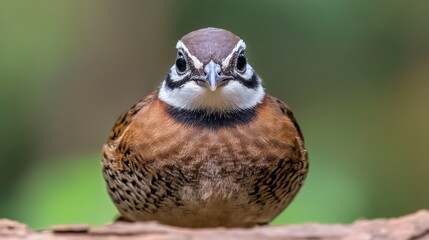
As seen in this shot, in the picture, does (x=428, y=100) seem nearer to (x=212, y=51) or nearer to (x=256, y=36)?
(x=256, y=36)

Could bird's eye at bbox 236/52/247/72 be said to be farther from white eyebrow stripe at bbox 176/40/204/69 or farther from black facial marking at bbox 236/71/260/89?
white eyebrow stripe at bbox 176/40/204/69

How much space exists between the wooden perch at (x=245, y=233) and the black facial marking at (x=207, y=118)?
3.75ft

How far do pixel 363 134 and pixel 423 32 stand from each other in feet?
3.01

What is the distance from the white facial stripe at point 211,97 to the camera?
12.5 feet

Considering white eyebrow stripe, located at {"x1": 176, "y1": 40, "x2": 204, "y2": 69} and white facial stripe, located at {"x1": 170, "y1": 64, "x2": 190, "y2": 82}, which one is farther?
white facial stripe, located at {"x1": 170, "y1": 64, "x2": 190, "y2": 82}

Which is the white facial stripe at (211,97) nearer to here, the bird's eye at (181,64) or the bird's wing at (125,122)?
the bird's eye at (181,64)

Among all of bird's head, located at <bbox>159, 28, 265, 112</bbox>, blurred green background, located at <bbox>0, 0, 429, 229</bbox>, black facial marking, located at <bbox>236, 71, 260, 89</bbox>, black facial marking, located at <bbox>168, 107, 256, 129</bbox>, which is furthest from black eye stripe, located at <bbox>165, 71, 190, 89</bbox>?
blurred green background, located at <bbox>0, 0, 429, 229</bbox>

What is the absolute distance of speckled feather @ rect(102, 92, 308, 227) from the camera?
3758 millimetres

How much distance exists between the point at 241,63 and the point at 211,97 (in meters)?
0.20

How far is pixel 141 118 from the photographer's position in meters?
4.02

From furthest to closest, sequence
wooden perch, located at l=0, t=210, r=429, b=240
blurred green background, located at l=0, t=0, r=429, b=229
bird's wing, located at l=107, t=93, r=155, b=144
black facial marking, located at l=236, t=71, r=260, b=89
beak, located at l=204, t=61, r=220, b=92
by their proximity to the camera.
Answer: blurred green background, located at l=0, t=0, r=429, b=229 < bird's wing, located at l=107, t=93, r=155, b=144 < black facial marking, located at l=236, t=71, r=260, b=89 < beak, located at l=204, t=61, r=220, b=92 < wooden perch, located at l=0, t=210, r=429, b=240

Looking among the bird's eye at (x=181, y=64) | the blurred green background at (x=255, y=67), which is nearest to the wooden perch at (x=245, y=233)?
the bird's eye at (x=181, y=64)

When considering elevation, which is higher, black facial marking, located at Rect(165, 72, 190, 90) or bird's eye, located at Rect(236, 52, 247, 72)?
bird's eye, located at Rect(236, 52, 247, 72)

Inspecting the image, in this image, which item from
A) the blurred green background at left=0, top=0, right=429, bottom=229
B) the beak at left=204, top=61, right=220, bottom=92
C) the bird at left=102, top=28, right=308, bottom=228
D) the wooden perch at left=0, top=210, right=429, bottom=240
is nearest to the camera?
the wooden perch at left=0, top=210, right=429, bottom=240
